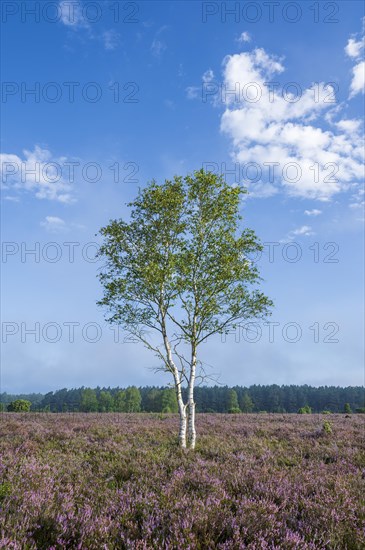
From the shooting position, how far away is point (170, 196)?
15391mm

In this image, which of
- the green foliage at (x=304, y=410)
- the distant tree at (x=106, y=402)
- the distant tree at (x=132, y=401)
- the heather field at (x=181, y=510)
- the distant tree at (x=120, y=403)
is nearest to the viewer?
the heather field at (x=181, y=510)

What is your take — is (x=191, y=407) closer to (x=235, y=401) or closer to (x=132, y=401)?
(x=132, y=401)

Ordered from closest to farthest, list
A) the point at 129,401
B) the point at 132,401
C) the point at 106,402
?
the point at 132,401 → the point at 129,401 → the point at 106,402

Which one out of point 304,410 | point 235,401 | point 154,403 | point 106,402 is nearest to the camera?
point 304,410

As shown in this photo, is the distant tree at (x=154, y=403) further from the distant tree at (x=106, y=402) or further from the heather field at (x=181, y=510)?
the heather field at (x=181, y=510)

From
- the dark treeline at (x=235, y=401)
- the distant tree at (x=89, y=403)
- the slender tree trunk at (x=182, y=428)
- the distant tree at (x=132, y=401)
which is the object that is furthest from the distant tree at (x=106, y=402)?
the slender tree trunk at (x=182, y=428)

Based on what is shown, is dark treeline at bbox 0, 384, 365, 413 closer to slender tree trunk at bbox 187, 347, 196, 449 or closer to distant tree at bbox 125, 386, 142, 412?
distant tree at bbox 125, 386, 142, 412

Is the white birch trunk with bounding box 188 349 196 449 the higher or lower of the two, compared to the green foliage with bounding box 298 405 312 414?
higher

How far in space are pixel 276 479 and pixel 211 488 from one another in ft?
4.57

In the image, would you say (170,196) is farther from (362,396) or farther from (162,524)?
(362,396)

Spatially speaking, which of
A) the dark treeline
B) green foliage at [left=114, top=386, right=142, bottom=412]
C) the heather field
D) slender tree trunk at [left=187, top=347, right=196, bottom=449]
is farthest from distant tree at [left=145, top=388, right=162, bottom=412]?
the heather field

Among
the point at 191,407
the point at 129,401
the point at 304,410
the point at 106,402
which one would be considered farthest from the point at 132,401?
the point at 191,407

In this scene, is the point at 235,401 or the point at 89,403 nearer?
the point at 89,403

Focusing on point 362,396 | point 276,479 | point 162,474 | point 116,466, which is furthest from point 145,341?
point 362,396
